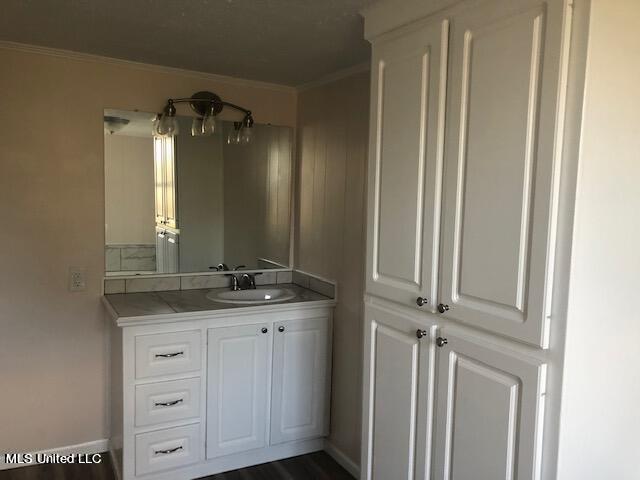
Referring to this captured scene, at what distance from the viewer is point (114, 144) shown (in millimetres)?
2717

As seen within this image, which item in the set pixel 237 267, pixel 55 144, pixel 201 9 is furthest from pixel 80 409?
pixel 201 9

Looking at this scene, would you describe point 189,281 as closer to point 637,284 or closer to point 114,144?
point 114,144

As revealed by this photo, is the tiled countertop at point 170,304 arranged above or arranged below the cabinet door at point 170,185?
below

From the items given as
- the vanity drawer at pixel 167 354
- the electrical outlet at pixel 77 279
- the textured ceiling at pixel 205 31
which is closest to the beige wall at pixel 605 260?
the textured ceiling at pixel 205 31

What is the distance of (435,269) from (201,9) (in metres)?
1.25

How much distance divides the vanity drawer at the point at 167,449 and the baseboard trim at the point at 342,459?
73 cm

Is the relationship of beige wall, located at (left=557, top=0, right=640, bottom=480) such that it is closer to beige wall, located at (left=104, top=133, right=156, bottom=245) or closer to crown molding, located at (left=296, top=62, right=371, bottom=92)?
crown molding, located at (left=296, top=62, right=371, bottom=92)

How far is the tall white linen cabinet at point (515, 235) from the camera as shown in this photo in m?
1.26

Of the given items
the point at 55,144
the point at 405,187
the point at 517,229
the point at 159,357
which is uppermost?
the point at 55,144

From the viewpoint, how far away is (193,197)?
2.95m

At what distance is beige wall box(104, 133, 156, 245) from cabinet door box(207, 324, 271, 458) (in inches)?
29.5

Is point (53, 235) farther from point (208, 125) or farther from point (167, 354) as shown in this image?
point (208, 125)

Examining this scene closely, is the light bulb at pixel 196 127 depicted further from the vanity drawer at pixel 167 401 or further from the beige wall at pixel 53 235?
the vanity drawer at pixel 167 401

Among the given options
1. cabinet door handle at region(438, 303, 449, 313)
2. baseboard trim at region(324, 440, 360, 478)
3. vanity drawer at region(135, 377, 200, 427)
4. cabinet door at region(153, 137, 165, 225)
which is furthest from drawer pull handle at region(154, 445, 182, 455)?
cabinet door handle at region(438, 303, 449, 313)
